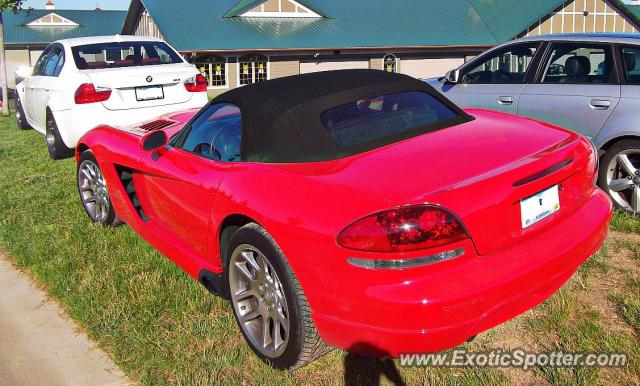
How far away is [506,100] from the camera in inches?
248

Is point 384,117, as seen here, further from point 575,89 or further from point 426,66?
point 426,66

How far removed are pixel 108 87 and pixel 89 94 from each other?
254mm

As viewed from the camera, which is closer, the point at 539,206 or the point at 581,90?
the point at 539,206

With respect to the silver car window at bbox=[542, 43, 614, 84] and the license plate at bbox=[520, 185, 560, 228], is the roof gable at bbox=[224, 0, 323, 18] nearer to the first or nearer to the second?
the silver car window at bbox=[542, 43, 614, 84]

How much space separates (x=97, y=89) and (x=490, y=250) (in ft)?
21.1

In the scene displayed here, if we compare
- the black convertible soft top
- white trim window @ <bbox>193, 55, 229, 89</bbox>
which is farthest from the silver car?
white trim window @ <bbox>193, 55, 229, 89</bbox>

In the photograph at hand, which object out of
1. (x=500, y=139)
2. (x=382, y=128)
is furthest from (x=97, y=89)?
(x=500, y=139)

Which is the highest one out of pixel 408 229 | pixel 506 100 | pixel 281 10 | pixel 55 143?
pixel 281 10

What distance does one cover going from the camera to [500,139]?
10.7 feet

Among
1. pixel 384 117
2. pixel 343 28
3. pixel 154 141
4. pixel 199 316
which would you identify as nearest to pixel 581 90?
pixel 384 117

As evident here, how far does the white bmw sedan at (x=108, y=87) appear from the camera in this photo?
7.76 m

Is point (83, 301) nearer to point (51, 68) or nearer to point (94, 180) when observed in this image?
point (94, 180)

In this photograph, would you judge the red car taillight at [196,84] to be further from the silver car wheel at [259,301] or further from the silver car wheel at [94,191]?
the silver car wheel at [259,301]

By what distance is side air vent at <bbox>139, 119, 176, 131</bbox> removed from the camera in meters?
5.03
